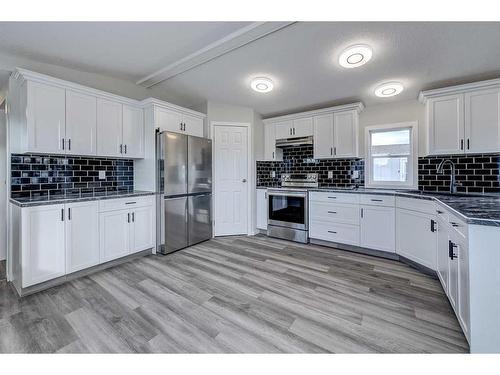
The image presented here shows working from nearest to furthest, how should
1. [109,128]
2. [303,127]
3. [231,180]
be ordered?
1. [109,128]
2. [303,127]
3. [231,180]

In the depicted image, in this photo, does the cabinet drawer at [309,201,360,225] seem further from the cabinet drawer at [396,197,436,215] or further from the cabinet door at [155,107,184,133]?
the cabinet door at [155,107,184,133]

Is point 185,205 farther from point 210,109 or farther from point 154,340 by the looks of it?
point 154,340

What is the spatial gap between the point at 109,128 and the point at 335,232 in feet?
11.3

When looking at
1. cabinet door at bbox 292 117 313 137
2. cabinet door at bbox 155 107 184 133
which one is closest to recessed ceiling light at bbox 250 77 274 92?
cabinet door at bbox 292 117 313 137

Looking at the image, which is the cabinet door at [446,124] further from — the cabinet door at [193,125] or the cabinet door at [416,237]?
the cabinet door at [193,125]

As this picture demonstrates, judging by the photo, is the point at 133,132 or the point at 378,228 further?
the point at 133,132

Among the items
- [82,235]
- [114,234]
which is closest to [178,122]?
[114,234]

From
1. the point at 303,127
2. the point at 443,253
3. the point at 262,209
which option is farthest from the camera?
the point at 262,209

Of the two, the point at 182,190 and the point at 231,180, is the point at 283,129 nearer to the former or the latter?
the point at 231,180

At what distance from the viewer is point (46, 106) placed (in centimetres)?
231

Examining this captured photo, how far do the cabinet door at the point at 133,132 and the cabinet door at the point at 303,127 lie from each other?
8.22 feet

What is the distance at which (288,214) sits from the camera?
377 cm

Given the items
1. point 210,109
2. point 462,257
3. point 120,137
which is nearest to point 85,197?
point 120,137

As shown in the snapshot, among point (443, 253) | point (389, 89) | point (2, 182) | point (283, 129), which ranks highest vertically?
point (389, 89)
